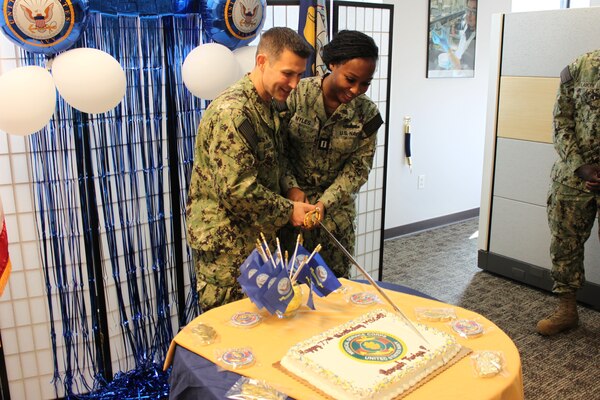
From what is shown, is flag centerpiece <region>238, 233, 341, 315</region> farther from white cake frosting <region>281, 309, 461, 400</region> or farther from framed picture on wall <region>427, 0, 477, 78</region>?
framed picture on wall <region>427, 0, 477, 78</region>

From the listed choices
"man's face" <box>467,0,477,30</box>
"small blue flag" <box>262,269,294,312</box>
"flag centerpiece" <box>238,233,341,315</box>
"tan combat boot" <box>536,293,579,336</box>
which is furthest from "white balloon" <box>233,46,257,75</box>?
"man's face" <box>467,0,477,30</box>

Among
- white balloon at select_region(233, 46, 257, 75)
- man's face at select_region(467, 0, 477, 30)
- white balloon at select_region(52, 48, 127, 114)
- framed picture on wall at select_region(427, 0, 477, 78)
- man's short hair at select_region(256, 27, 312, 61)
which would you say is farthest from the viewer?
man's face at select_region(467, 0, 477, 30)

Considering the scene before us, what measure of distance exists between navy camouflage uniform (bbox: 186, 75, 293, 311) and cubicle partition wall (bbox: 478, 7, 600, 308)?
2.12m

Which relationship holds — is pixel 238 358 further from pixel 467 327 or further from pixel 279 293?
pixel 467 327

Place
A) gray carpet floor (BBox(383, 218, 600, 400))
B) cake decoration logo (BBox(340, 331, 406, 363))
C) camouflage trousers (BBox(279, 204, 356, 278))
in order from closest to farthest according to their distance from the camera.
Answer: cake decoration logo (BBox(340, 331, 406, 363)) < camouflage trousers (BBox(279, 204, 356, 278)) < gray carpet floor (BBox(383, 218, 600, 400))

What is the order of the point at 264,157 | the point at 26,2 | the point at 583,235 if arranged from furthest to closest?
the point at 583,235
the point at 264,157
the point at 26,2

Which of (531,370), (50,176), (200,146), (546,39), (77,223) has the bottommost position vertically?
(531,370)

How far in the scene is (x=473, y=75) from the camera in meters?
5.08

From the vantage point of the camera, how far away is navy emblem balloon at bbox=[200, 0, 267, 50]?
90.0 inches

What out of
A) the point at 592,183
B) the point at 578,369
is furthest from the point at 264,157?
the point at 578,369

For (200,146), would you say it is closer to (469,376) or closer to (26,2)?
(26,2)

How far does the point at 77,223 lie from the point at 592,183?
2400mm

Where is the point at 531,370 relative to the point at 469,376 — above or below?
below

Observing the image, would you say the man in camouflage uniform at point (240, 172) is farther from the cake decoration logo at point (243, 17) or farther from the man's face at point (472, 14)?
the man's face at point (472, 14)
